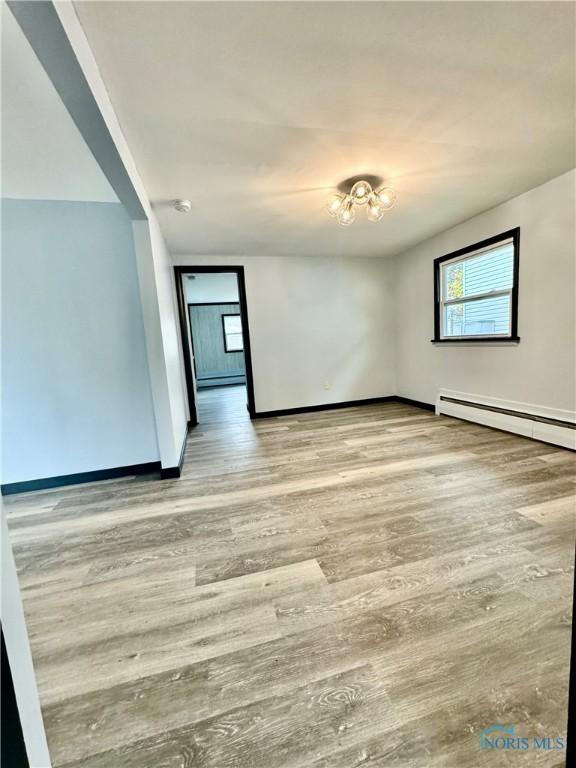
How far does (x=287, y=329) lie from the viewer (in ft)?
14.9

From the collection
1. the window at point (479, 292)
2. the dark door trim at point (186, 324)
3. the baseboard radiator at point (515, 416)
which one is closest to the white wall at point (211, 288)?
the dark door trim at point (186, 324)

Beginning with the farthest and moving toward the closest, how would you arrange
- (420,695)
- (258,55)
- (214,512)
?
(214,512)
(258,55)
(420,695)

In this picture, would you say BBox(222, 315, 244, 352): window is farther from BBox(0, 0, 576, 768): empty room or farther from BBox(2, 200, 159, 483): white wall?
BBox(2, 200, 159, 483): white wall

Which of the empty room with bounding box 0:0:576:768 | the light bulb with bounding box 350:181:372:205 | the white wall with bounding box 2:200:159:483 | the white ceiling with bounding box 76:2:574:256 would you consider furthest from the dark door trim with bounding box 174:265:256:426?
the light bulb with bounding box 350:181:372:205

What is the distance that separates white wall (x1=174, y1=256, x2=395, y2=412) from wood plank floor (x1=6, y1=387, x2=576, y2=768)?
7.62ft

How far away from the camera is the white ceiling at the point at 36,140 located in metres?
1.23

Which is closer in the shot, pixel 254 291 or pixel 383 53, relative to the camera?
pixel 383 53

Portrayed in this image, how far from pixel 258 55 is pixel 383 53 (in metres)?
0.56

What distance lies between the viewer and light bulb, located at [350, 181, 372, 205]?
7.61 feet

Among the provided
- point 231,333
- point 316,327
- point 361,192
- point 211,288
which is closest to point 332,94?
point 361,192

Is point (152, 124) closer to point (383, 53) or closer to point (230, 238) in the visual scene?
point (383, 53)

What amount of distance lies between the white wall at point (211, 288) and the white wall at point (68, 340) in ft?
14.0

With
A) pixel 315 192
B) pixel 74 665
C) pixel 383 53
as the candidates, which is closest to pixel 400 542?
pixel 74 665

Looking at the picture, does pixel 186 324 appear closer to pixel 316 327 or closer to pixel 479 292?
pixel 316 327
